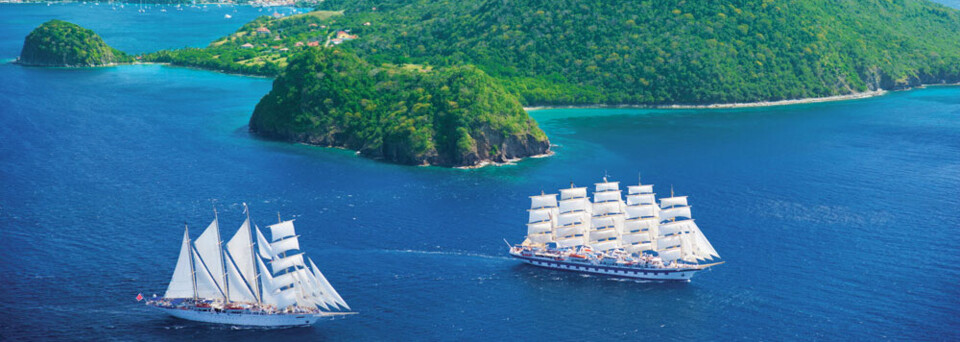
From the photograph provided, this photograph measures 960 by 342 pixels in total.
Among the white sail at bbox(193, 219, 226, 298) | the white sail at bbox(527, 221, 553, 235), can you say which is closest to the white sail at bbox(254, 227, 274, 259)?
the white sail at bbox(193, 219, 226, 298)

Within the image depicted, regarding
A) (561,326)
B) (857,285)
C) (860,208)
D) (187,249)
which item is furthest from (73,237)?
(860,208)

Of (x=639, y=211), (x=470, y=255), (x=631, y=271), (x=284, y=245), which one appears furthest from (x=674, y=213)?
(x=284, y=245)

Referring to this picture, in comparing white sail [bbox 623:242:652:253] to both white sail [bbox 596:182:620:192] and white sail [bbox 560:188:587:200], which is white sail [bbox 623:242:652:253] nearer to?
white sail [bbox 596:182:620:192]

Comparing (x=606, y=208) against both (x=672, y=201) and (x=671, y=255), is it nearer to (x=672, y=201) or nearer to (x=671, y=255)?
(x=672, y=201)

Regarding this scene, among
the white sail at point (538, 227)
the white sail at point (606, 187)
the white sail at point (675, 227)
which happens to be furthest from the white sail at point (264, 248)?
the white sail at point (675, 227)

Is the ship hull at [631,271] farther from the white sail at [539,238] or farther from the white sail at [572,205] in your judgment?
the white sail at [572,205]
